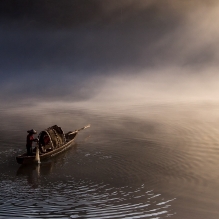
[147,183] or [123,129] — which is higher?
[123,129]

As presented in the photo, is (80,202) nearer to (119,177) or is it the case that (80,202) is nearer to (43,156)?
(119,177)

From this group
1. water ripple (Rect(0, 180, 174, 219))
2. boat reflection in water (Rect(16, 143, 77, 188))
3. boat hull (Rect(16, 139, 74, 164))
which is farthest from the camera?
boat hull (Rect(16, 139, 74, 164))

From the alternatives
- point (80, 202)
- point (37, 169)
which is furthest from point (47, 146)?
point (80, 202)

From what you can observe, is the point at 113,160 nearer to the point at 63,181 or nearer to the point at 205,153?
the point at 63,181

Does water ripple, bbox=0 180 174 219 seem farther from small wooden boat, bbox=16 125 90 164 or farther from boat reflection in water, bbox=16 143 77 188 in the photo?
small wooden boat, bbox=16 125 90 164

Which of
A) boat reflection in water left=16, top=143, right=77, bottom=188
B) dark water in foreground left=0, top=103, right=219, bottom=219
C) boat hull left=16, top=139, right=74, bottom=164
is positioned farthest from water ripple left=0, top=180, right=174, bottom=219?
boat hull left=16, top=139, right=74, bottom=164

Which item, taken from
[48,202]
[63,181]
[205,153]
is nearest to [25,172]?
[63,181]

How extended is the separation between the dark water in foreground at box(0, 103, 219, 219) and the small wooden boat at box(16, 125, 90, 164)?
0.26m

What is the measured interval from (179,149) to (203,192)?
4927 mm

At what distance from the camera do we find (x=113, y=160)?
39.1 feet

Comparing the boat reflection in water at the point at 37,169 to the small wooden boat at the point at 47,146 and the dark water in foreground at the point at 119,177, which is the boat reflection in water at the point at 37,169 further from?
the small wooden boat at the point at 47,146

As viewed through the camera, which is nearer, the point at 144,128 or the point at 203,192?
the point at 203,192

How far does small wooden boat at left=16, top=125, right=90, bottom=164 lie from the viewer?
11359mm

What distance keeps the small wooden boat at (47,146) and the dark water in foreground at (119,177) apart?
0.26 meters
